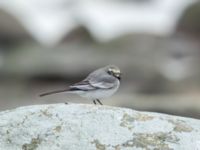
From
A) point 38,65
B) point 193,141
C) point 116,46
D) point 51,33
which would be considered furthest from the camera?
point 51,33

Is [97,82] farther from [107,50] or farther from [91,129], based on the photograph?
[107,50]

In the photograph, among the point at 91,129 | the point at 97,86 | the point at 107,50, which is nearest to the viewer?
the point at 91,129

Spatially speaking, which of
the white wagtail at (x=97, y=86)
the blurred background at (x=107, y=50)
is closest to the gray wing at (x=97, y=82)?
the white wagtail at (x=97, y=86)

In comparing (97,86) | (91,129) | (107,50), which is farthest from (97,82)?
(107,50)

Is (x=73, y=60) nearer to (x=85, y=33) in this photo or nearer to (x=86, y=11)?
(x=85, y=33)

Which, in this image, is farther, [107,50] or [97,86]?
[107,50]

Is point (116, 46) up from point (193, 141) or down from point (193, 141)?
up

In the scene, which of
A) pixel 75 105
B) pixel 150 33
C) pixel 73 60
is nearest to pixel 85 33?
pixel 150 33

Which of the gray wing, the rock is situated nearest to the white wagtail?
the gray wing
